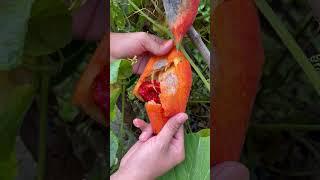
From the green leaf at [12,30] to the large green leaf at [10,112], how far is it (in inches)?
4.9

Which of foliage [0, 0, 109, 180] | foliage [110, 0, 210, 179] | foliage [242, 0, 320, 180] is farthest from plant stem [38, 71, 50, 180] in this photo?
foliage [242, 0, 320, 180]

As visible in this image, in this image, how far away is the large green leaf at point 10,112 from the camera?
0.74 m

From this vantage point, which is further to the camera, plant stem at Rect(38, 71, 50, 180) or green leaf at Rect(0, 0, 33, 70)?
plant stem at Rect(38, 71, 50, 180)

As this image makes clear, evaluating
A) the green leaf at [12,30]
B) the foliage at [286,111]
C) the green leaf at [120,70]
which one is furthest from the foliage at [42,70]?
the foliage at [286,111]

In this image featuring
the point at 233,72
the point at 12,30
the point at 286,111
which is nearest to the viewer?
the point at 12,30

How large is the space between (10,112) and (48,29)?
114 millimetres

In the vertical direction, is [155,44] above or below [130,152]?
above

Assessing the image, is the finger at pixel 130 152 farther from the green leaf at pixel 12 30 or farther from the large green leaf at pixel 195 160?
the green leaf at pixel 12 30

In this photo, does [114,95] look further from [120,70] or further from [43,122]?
[43,122]

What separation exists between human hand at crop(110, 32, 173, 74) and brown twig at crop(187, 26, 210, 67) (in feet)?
0.08

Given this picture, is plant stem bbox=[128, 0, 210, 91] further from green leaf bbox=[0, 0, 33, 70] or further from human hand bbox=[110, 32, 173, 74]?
green leaf bbox=[0, 0, 33, 70]

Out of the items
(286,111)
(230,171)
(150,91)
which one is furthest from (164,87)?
(286,111)

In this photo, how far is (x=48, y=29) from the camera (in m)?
0.76

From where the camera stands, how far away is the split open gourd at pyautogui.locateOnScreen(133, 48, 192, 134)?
689 mm
